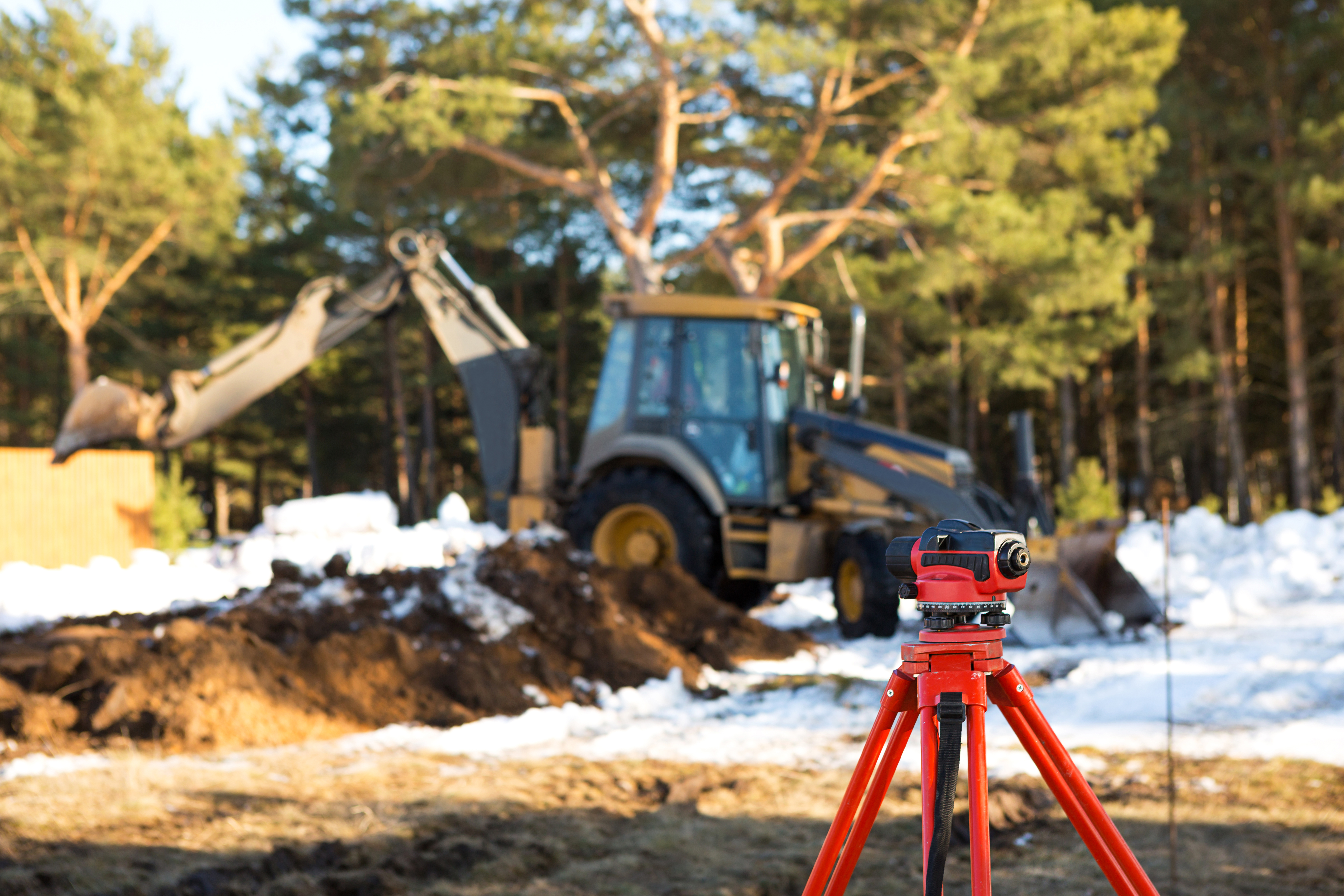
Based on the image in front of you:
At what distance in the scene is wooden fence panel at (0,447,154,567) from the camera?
14383 millimetres

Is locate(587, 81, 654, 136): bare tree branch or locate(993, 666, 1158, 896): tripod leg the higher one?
locate(587, 81, 654, 136): bare tree branch

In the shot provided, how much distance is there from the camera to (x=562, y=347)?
1080 inches

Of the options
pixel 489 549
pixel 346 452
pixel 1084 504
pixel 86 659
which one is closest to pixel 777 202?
pixel 1084 504

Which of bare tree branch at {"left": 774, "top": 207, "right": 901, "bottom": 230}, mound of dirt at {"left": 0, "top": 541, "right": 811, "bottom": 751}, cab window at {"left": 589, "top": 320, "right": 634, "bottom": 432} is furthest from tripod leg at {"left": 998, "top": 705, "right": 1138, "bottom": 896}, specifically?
bare tree branch at {"left": 774, "top": 207, "right": 901, "bottom": 230}

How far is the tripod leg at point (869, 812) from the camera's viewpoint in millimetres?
1714

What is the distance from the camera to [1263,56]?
19.8 m

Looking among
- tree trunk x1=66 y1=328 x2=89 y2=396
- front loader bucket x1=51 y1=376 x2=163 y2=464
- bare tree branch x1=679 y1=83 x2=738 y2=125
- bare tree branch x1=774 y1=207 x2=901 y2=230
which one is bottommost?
front loader bucket x1=51 y1=376 x2=163 y2=464

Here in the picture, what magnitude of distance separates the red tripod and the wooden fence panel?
47.6 ft

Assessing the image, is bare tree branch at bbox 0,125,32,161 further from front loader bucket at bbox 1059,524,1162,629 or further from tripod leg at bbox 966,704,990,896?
tripod leg at bbox 966,704,990,896

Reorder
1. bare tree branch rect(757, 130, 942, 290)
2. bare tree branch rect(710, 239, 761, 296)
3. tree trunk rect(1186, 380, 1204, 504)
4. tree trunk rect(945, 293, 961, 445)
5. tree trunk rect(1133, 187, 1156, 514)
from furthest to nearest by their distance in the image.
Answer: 1. tree trunk rect(1186, 380, 1204, 504)
2. tree trunk rect(1133, 187, 1156, 514)
3. tree trunk rect(945, 293, 961, 445)
4. bare tree branch rect(710, 239, 761, 296)
5. bare tree branch rect(757, 130, 942, 290)

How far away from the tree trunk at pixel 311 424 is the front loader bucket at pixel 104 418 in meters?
22.8

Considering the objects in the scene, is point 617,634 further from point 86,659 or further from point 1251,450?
point 1251,450

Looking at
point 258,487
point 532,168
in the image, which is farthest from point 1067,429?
point 258,487

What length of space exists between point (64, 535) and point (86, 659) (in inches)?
412
